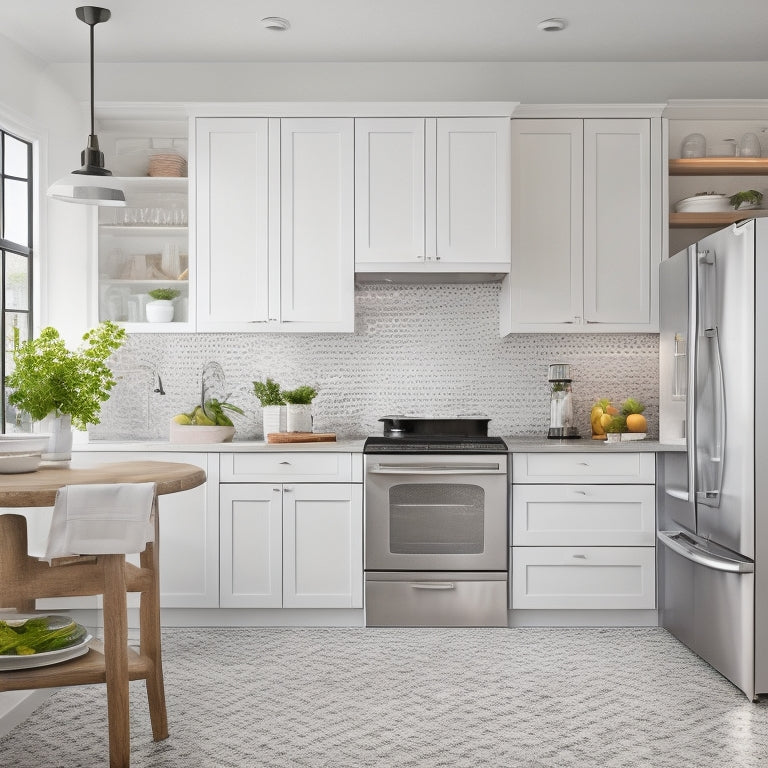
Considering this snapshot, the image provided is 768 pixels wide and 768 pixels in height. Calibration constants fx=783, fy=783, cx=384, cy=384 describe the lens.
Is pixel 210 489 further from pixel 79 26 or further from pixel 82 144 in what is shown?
pixel 79 26

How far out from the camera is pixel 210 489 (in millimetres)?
3895

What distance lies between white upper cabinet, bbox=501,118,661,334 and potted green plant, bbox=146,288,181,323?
1.84 m

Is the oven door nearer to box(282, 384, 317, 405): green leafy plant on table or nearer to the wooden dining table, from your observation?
box(282, 384, 317, 405): green leafy plant on table

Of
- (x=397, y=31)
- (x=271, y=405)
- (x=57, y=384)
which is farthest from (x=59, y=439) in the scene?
(x=397, y=31)

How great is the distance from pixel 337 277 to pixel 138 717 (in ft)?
7.56

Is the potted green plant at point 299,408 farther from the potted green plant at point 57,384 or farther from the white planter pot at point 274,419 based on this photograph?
the potted green plant at point 57,384

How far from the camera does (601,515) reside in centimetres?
389

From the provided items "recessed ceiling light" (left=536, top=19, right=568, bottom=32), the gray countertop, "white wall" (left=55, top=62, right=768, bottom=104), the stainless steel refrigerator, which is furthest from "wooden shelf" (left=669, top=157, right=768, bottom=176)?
the gray countertop

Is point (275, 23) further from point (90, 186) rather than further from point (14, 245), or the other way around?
point (14, 245)

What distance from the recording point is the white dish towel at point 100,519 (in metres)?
2.08

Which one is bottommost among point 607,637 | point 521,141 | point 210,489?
point 607,637

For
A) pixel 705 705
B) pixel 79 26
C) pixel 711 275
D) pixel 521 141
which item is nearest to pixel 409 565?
pixel 705 705

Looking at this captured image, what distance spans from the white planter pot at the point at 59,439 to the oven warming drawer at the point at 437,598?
1670 millimetres

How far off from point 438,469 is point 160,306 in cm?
175
